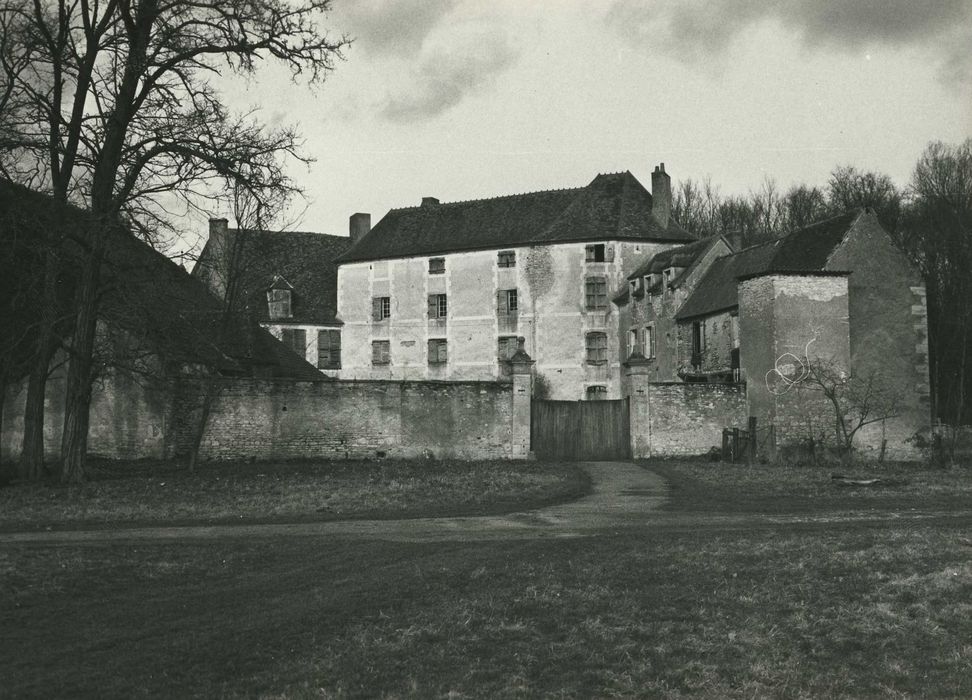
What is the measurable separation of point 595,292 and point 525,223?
543 centimetres

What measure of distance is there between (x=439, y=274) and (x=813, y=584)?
4304 cm

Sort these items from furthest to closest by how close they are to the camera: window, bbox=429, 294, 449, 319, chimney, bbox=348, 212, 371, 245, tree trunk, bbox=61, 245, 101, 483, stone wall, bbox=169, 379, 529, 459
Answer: chimney, bbox=348, 212, 371, 245 < window, bbox=429, 294, 449, 319 < stone wall, bbox=169, 379, 529, 459 < tree trunk, bbox=61, 245, 101, 483

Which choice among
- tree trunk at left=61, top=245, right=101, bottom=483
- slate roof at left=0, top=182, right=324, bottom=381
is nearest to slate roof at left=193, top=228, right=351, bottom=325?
slate roof at left=0, top=182, right=324, bottom=381

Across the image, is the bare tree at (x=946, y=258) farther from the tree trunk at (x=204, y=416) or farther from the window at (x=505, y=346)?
the tree trunk at (x=204, y=416)

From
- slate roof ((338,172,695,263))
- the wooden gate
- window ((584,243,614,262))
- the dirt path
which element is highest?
slate roof ((338,172,695,263))

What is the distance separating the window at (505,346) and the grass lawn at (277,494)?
25337 mm

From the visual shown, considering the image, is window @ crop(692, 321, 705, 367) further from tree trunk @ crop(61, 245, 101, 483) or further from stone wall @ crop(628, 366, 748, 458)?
tree trunk @ crop(61, 245, 101, 483)

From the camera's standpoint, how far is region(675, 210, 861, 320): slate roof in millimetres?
31656

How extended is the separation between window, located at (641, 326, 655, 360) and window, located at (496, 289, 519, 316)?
783cm

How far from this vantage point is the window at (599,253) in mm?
49250

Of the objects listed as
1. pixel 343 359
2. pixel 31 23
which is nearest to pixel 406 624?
pixel 31 23

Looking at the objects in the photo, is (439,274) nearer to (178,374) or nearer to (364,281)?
(364,281)

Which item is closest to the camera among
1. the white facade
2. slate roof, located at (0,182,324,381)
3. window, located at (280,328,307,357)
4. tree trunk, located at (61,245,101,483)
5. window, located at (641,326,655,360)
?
slate roof, located at (0,182,324,381)

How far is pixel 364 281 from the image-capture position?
5344 centimetres
